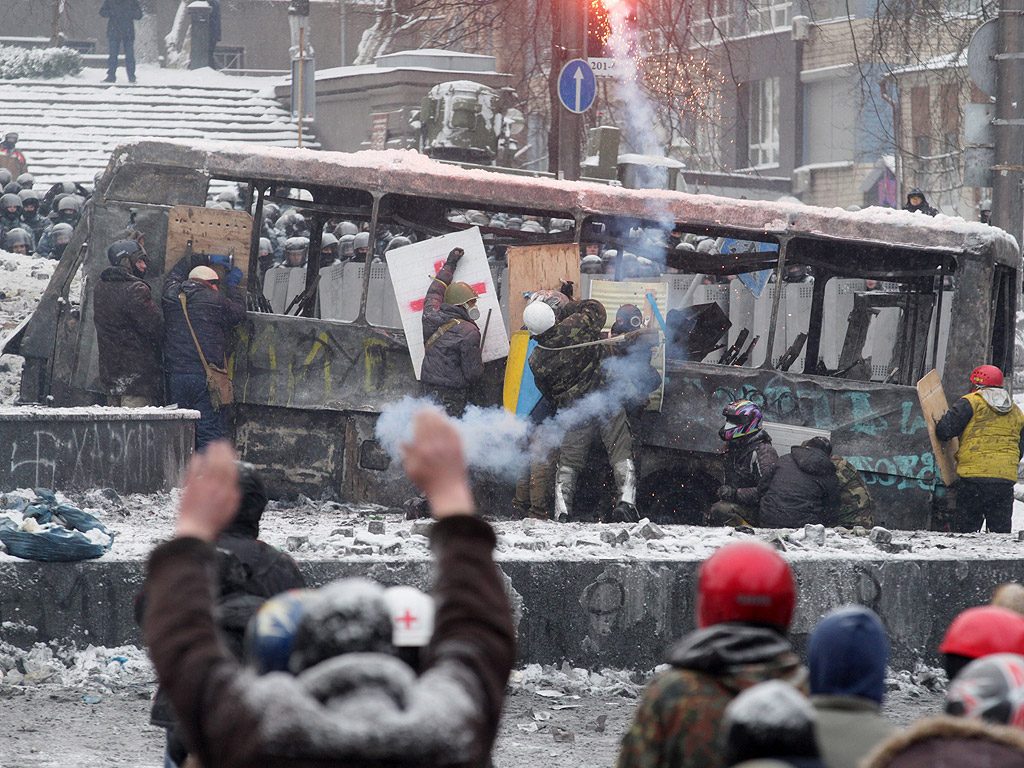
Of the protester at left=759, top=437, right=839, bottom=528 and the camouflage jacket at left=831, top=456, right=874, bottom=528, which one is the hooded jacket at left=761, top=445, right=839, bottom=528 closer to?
the protester at left=759, top=437, right=839, bottom=528

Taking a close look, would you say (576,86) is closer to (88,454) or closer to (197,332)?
(197,332)

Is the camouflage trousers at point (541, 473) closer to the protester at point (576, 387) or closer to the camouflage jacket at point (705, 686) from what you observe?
the protester at point (576, 387)

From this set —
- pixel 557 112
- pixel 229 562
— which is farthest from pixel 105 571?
pixel 557 112

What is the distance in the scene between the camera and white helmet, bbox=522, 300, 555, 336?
9.38m

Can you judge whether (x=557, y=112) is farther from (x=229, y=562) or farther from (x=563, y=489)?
(x=229, y=562)

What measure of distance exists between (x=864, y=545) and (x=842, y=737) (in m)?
5.60

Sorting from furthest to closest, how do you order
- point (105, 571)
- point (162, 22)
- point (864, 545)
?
point (162, 22)
point (864, 545)
point (105, 571)

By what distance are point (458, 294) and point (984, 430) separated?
4.01m

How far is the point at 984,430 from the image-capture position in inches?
370

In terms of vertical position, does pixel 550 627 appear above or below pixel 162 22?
below

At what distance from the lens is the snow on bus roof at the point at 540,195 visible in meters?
9.79

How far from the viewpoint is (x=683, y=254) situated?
11234 millimetres

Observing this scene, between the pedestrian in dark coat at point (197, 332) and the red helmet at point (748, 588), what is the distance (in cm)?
754

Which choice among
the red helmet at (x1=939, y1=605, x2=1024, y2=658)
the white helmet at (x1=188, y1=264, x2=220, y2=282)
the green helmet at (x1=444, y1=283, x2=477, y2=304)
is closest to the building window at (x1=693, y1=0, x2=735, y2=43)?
the green helmet at (x1=444, y1=283, x2=477, y2=304)
